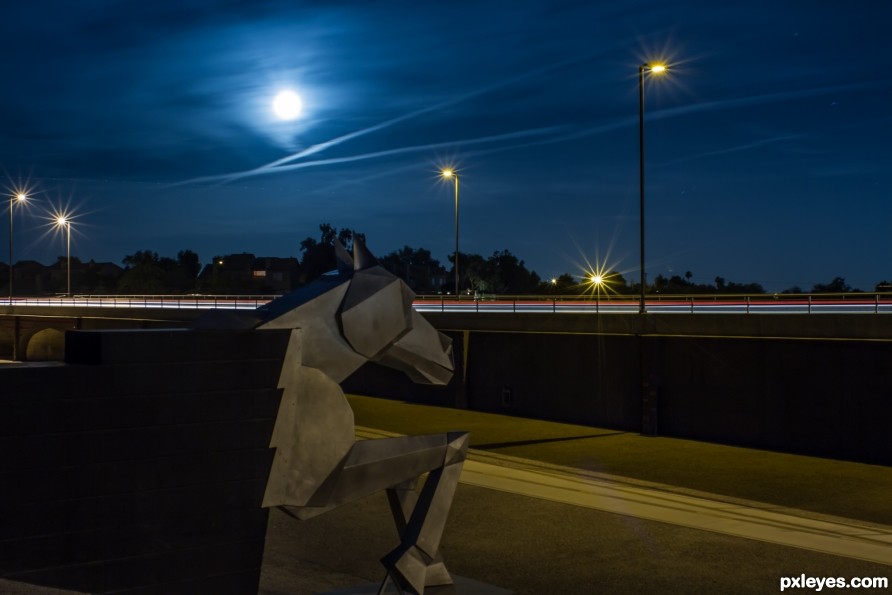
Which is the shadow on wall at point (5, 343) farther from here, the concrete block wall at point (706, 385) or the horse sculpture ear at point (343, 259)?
the horse sculpture ear at point (343, 259)

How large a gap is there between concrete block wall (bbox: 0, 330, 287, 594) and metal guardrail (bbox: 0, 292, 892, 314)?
734 inches

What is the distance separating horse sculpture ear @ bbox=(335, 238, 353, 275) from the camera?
29.9 ft

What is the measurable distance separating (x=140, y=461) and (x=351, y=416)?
202 cm

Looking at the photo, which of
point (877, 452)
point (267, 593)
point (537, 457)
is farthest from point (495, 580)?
point (877, 452)

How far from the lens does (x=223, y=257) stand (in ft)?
457

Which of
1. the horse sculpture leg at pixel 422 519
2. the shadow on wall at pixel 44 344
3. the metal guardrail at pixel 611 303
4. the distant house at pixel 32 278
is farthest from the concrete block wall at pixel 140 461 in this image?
the distant house at pixel 32 278

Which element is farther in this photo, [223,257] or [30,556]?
[223,257]

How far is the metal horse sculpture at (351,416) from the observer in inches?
328

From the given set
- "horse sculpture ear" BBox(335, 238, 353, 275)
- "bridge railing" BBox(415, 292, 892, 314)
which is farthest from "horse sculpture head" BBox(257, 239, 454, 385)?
"bridge railing" BBox(415, 292, 892, 314)

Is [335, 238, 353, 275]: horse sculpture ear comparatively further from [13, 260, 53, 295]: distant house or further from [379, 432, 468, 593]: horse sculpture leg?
[13, 260, 53, 295]: distant house

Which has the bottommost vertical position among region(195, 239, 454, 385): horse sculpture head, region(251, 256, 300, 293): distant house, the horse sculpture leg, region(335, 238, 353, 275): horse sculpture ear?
the horse sculpture leg

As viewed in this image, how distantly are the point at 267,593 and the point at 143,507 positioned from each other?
10.8 feet

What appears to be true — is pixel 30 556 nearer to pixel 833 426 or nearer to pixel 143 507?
pixel 143 507

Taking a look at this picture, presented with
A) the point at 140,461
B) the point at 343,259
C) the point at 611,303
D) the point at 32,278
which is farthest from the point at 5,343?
the point at 32,278
